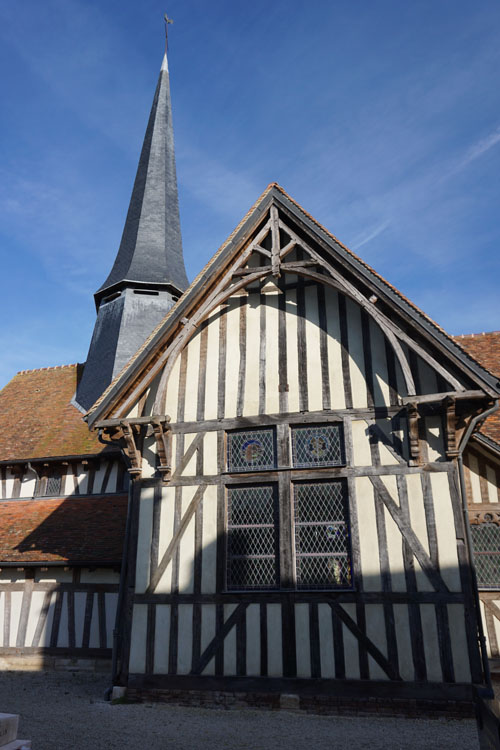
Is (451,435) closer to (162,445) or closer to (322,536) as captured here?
(322,536)

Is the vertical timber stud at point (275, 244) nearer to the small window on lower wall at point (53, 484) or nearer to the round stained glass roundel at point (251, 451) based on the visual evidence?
the round stained glass roundel at point (251, 451)

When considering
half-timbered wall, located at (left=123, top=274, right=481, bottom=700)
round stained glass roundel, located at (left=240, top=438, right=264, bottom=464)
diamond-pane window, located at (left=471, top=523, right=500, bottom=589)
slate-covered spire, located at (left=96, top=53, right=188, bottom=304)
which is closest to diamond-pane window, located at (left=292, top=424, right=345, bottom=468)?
half-timbered wall, located at (left=123, top=274, right=481, bottom=700)

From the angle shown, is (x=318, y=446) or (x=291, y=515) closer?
(x=291, y=515)

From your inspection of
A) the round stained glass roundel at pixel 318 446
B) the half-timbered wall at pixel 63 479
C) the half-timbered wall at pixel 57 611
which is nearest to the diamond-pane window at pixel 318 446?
the round stained glass roundel at pixel 318 446

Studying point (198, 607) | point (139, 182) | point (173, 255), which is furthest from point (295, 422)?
point (139, 182)

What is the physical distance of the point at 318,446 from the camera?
26.2 ft

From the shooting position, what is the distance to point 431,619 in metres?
6.79

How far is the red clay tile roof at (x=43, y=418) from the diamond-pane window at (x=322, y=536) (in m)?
5.92

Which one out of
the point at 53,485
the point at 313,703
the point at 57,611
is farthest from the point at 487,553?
the point at 53,485

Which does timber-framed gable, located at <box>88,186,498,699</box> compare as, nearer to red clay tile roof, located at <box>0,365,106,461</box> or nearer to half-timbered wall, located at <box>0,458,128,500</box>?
half-timbered wall, located at <box>0,458,128,500</box>

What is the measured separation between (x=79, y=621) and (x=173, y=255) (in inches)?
410

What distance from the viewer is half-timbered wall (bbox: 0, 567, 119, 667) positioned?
1030cm

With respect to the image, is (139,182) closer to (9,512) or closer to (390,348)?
(9,512)

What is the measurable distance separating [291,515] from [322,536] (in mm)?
496
